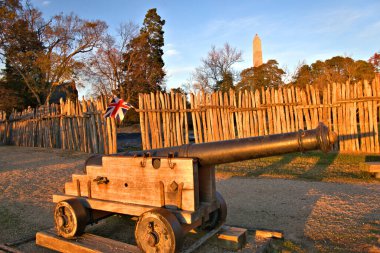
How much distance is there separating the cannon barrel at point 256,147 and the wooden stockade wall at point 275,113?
7613 millimetres

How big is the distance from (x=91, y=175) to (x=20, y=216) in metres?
2.25

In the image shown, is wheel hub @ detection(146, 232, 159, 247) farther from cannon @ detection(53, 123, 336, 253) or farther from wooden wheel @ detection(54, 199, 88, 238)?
wooden wheel @ detection(54, 199, 88, 238)

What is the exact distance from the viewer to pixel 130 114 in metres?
32.6

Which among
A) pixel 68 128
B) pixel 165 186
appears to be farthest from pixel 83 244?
pixel 68 128

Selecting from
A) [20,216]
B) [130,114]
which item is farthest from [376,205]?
[130,114]

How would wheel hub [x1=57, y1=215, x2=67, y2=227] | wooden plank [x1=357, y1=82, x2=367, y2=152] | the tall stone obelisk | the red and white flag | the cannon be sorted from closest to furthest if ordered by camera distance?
1. the cannon
2. wheel hub [x1=57, y1=215, x2=67, y2=227]
3. the red and white flag
4. wooden plank [x1=357, y1=82, x2=367, y2=152]
5. the tall stone obelisk

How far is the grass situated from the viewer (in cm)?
774

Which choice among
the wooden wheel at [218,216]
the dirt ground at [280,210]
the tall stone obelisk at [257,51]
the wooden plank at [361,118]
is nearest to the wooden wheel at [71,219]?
the dirt ground at [280,210]

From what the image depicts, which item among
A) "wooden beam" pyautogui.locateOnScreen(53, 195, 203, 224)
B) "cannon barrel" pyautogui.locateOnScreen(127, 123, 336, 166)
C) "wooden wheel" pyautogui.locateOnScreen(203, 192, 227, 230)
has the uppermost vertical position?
"cannon barrel" pyautogui.locateOnScreen(127, 123, 336, 166)

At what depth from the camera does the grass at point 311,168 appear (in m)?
7.74

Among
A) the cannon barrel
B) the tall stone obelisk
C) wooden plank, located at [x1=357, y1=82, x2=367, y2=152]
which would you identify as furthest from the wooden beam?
the tall stone obelisk

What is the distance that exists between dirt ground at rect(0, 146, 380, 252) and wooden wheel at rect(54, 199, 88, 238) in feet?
1.33

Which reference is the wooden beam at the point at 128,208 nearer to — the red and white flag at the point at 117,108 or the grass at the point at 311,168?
the red and white flag at the point at 117,108

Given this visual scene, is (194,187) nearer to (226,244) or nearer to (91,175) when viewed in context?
(226,244)
